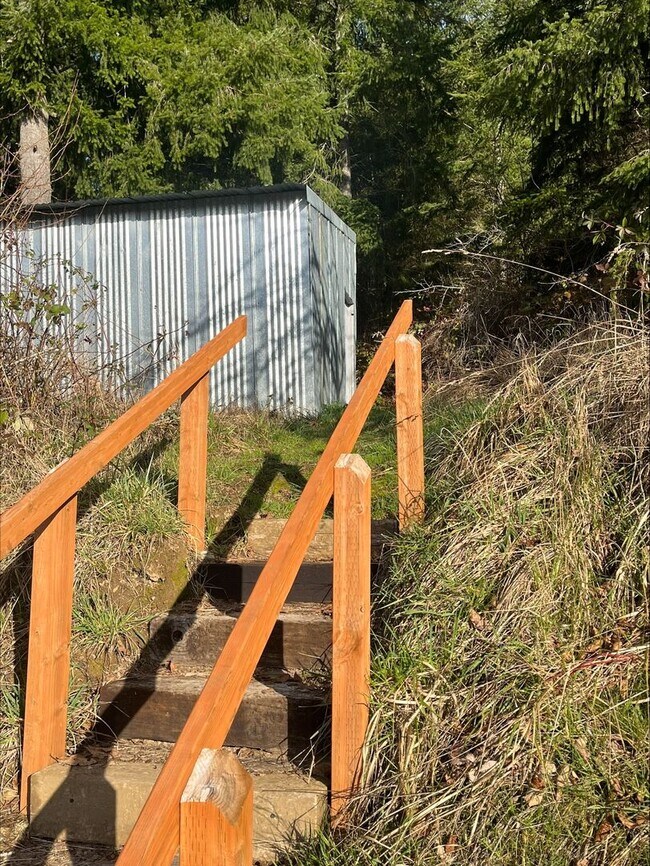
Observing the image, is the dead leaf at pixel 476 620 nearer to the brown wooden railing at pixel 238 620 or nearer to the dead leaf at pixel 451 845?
the brown wooden railing at pixel 238 620

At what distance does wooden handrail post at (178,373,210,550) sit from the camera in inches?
185

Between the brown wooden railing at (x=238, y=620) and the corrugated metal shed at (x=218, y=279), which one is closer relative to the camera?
the brown wooden railing at (x=238, y=620)

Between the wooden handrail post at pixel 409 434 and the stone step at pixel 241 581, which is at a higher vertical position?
the wooden handrail post at pixel 409 434

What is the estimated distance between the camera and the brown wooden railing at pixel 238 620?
1.65 metres

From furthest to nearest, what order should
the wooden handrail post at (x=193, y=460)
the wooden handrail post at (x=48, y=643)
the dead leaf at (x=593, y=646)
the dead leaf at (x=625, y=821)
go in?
the wooden handrail post at (x=193, y=460), the wooden handrail post at (x=48, y=643), the dead leaf at (x=593, y=646), the dead leaf at (x=625, y=821)

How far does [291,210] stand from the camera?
921 cm

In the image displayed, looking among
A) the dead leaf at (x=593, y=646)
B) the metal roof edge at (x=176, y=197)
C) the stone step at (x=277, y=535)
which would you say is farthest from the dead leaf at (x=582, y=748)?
the metal roof edge at (x=176, y=197)

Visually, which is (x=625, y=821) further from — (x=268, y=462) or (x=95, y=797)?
(x=268, y=462)

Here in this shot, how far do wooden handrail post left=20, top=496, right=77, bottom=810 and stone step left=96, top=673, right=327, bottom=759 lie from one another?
1.05ft

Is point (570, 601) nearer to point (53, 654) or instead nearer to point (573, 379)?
point (573, 379)

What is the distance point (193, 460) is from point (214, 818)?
3.18m

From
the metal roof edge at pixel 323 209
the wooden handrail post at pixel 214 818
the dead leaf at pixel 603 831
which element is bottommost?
the dead leaf at pixel 603 831

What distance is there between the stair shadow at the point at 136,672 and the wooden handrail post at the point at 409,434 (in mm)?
1133

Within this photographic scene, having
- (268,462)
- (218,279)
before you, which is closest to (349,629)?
(268,462)
